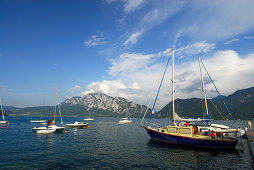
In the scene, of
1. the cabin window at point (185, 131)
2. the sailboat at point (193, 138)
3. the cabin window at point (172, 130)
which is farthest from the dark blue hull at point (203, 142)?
the cabin window at point (185, 131)

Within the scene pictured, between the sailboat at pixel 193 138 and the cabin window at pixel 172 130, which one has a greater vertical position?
the cabin window at pixel 172 130

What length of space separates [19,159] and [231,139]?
38468 mm

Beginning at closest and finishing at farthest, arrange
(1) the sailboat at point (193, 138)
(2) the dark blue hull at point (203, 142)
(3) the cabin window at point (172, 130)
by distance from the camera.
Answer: (2) the dark blue hull at point (203, 142)
(1) the sailboat at point (193, 138)
(3) the cabin window at point (172, 130)

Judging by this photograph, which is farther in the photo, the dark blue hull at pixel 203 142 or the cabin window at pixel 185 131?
the cabin window at pixel 185 131

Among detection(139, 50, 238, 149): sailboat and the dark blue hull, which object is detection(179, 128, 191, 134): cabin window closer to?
detection(139, 50, 238, 149): sailboat

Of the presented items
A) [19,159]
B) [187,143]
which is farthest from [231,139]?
[19,159]

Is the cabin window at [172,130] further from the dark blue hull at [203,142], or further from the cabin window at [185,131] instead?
the cabin window at [185,131]

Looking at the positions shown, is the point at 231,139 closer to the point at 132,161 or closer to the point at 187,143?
the point at 187,143

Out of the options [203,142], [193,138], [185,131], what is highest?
[185,131]

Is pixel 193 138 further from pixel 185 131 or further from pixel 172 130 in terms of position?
pixel 172 130

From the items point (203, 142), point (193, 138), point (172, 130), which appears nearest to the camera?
point (203, 142)

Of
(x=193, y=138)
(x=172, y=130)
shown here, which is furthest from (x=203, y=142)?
(x=172, y=130)

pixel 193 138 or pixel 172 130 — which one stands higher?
pixel 172 130

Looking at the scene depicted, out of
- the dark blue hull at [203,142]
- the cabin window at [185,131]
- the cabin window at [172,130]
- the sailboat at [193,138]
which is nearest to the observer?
the dark blue hull at [203,142]
